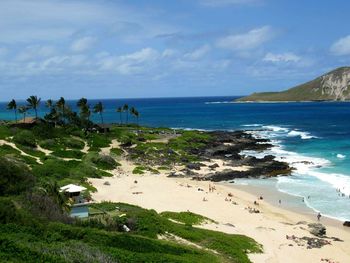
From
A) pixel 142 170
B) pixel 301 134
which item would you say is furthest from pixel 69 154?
pixel 301 134

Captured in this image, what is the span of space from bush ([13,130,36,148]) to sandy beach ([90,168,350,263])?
13894mm

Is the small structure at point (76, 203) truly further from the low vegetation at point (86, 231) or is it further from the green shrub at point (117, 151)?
the green shrub at point (117, 151)

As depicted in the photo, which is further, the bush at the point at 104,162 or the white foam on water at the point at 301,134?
the white foam on water at the point at 301,134

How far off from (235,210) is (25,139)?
112ft

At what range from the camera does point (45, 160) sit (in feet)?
186

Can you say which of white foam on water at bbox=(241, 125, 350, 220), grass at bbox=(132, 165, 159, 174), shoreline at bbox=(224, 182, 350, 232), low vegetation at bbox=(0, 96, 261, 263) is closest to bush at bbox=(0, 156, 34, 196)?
low vegetation at bbox=(0, 96, 261, 263)

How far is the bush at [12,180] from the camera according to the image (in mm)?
28239

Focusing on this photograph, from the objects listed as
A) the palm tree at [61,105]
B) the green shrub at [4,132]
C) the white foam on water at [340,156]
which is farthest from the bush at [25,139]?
the white foam on water at [340,156]

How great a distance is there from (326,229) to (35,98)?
64706mm

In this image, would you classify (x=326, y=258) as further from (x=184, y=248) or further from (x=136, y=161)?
(x=136, y=161)

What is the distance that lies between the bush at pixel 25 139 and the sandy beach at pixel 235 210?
13.9 meters

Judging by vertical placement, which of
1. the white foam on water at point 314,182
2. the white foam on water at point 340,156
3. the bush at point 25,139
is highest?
the bush at point 25,139

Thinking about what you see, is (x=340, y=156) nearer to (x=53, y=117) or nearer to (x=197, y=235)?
(x=53, y=117)

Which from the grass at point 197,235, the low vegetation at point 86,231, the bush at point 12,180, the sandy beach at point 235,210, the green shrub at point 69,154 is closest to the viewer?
the low vegetation at point 86,231
